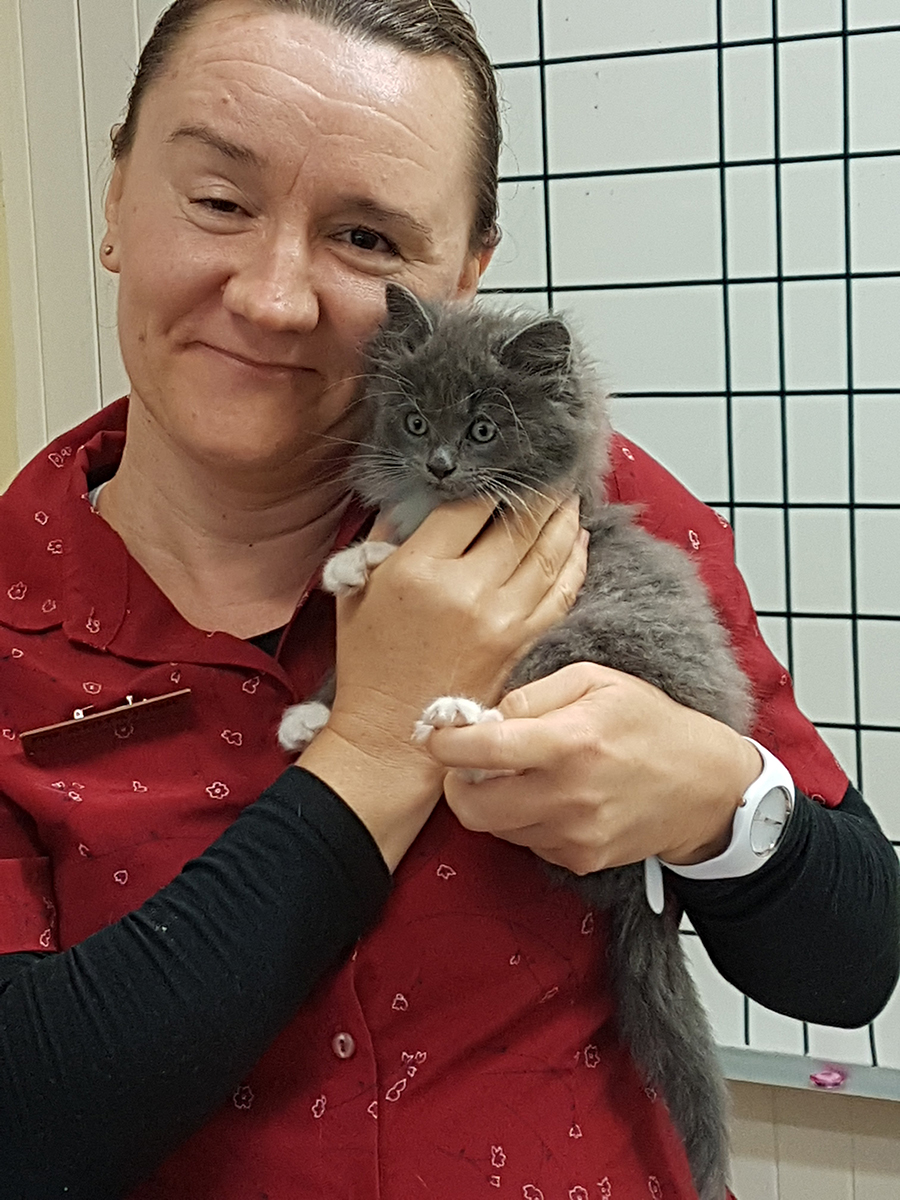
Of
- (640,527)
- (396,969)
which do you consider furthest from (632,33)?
(396,969)

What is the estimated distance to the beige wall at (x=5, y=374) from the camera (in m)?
2.37

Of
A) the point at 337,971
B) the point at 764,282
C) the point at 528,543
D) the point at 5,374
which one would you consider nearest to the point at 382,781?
the point at 337,971

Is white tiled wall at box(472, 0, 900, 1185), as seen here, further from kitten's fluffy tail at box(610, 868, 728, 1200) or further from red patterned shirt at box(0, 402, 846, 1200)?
red patterned shirt at box(0, 402, 846, 1200)

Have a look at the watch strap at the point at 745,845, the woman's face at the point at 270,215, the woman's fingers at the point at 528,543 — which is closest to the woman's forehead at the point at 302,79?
the woman's face at the point at 270,215

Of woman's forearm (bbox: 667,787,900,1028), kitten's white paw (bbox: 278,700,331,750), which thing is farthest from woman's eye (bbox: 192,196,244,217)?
woman's forearm (bbox: 667,787,900,1028)

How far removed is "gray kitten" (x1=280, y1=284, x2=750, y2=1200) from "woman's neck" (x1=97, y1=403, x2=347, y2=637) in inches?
3.1

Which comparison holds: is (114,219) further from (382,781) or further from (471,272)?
(382,781)

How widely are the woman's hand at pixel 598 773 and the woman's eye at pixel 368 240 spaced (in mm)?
515

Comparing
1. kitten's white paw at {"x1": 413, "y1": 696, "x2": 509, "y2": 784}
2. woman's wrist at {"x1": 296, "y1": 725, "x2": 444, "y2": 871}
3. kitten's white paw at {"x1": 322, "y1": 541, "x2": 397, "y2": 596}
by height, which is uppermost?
kitten's white paw at {"x1": 322, "y1": 541, "x2": 397, "y2": 596}

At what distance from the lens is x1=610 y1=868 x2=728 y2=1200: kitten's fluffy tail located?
1241 millimetres

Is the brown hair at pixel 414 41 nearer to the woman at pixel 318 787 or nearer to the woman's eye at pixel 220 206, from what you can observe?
the woman at pixel 318 787

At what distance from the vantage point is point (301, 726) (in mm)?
1253

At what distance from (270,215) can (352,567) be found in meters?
0.37

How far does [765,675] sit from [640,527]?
0.72 ft
